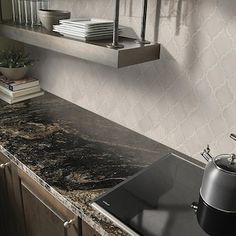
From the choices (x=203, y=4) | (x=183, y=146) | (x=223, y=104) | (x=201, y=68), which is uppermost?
(x=203, y=4)

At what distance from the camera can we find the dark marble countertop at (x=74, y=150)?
1185 mm

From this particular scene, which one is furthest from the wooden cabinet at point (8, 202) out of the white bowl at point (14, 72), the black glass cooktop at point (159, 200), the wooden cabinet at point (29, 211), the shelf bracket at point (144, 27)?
the shelf bracket at point (144, 27)

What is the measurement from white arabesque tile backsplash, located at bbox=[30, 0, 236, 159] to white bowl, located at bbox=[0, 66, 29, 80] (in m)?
0.48

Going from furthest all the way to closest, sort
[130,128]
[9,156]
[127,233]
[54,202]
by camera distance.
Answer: [130,128] < [9,156] < [54,202] < [127,233]

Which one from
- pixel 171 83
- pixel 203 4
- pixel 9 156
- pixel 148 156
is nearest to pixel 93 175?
pixel 148 156

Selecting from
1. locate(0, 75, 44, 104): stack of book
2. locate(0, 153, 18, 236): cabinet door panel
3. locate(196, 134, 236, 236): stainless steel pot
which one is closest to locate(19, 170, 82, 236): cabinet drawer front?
locate(0, 153, 18, 236): cabinet door panel

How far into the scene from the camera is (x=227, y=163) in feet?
3.54

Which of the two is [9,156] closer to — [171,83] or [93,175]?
[93,175]

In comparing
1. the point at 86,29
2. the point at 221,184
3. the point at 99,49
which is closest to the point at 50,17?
the point at 86,29

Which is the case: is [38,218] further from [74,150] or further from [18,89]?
[18,89]

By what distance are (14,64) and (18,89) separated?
0.17 meters

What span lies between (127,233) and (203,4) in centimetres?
91

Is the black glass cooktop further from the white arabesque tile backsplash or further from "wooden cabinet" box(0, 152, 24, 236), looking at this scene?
"wooden cabinet" box(0, 152, 24, 236)

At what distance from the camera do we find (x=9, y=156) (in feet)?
4.66
